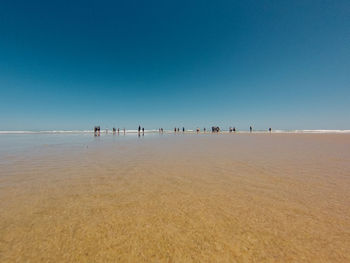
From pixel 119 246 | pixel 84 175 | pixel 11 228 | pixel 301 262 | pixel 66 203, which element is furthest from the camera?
pixel 84 175

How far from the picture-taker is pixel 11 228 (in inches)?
86.0

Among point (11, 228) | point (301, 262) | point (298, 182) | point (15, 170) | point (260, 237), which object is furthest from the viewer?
point (15, 170)

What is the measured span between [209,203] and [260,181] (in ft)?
6.37

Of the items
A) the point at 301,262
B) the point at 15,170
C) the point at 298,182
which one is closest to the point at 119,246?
the point at 301,262

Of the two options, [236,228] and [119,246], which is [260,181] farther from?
[119,246]

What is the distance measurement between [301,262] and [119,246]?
6.57 feet

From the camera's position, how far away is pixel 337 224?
226 cm

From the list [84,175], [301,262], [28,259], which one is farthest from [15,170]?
[301,262]

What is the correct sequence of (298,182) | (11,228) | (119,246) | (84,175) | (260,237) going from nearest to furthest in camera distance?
(119,246) < (260,237) < (11,228) < (298,182) < (84,175)

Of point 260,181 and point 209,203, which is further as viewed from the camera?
point 260,181

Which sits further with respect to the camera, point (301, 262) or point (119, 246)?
point (119, 246)

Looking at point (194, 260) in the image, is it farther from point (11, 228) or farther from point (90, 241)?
point (11, 228)

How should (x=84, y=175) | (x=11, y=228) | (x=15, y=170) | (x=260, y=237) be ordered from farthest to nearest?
(x=15, y=170), (x=84, y=175), (x=11, y=228), (x=260, y=237)

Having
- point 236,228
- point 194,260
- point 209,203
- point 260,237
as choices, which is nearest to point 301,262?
point 260,237
